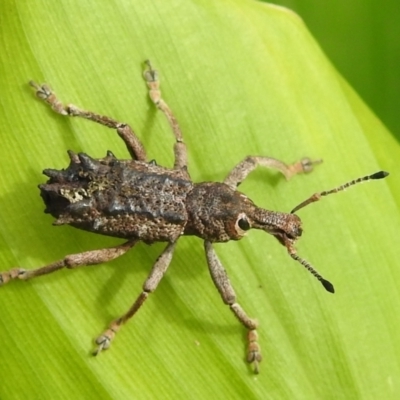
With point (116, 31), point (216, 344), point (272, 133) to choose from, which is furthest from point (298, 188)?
point (116, 31)

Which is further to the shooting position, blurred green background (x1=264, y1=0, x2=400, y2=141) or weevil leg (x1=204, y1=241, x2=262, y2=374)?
blurred green background (x1=264, y1=0, x2=400, y2=141)

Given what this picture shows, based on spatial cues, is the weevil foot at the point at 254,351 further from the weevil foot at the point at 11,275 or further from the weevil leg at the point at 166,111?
the weevil foot at the point at 11,275

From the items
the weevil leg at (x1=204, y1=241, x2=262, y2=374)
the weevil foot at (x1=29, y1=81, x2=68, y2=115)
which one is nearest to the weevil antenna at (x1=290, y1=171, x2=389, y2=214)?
the weevil leg at (x1=204, y1=241, x2=262, y2=374)

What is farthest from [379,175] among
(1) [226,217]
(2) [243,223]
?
(1) [226,217]

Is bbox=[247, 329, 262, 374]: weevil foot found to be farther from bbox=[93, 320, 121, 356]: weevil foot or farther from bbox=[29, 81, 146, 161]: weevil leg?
bbox=[29, 81, 146, 161]: weevil leg

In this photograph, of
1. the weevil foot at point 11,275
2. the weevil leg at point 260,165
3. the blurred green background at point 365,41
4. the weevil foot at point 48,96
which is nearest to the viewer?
the weevil foot at point 11,275

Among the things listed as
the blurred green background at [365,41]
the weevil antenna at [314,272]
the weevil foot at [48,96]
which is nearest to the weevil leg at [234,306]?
the weevil antenna at [314,272]

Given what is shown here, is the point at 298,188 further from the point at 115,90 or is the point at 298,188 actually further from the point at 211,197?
the point at 115,90
